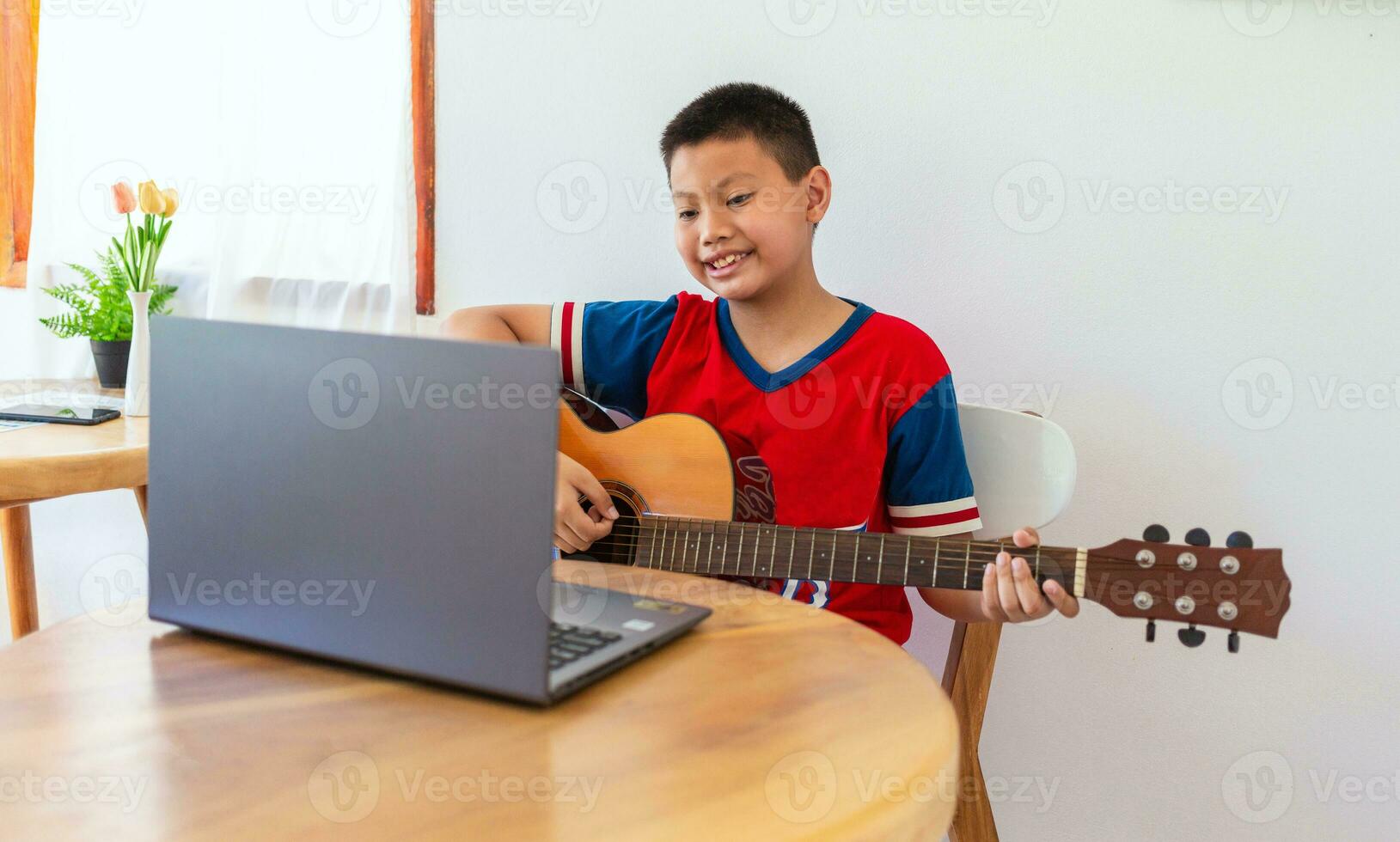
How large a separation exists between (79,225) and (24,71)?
1.03 feet

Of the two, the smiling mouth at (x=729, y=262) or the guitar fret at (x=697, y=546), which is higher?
the smiling mouth at (x=729, y=262)

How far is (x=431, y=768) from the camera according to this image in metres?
0.57

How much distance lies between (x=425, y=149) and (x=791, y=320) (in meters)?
0.78

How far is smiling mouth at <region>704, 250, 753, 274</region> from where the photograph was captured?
140 centimetres

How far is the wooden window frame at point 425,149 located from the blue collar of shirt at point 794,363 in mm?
655

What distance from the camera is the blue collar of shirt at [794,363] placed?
138 centimetres

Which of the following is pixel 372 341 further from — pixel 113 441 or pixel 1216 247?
pixel 1216 247

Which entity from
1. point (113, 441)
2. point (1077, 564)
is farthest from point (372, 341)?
point (113, 441)

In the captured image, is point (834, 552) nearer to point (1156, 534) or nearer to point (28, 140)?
point (1156, 534)

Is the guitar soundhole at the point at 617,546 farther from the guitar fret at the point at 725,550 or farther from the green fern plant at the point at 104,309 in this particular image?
the green fern plant at the point at 104,309

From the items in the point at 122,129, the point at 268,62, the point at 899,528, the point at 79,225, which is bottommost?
the point at 899,528

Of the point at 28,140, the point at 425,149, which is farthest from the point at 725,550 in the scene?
the point at 28,140

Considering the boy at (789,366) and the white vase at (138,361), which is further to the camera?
the white vase at (138,361)

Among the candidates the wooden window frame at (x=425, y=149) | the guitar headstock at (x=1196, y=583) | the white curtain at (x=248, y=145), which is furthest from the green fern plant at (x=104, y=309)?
the guitar headstock at (x=1196, y=583)
